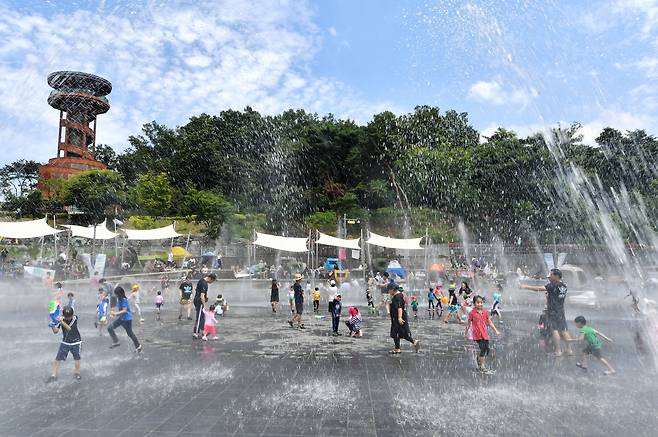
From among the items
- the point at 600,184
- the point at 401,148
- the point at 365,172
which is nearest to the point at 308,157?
the point at 365,172

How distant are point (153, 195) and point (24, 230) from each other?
20.6 m

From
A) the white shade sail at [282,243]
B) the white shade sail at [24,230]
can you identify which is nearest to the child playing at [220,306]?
the white shade sail at [282,243]

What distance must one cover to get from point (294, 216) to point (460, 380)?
43714 mm

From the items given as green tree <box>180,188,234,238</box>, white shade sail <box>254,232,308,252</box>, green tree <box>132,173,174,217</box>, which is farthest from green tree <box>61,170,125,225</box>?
white shade sail <box>254,232,308,252</box>

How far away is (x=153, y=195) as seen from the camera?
2136 inches

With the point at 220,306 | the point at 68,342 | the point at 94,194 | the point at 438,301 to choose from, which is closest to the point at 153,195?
the point at 94,194

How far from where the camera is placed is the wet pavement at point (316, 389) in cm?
566

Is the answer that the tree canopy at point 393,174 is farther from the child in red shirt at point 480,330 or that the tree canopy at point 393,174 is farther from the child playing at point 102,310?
the child in red shirt at point 480,330

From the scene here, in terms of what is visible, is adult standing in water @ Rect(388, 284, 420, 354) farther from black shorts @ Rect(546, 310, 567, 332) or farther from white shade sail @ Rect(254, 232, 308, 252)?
white shade sail @ Rect(254, 232, 308, 252)

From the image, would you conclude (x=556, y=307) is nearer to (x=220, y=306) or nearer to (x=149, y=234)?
(x=220, y=306)

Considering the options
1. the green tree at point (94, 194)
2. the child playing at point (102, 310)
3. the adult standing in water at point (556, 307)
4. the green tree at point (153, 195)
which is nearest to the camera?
the adult standing in water at point (556, 307)

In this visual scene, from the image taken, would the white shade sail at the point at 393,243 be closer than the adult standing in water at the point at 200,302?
No

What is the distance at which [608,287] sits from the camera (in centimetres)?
2833

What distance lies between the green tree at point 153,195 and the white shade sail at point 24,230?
756 inches
